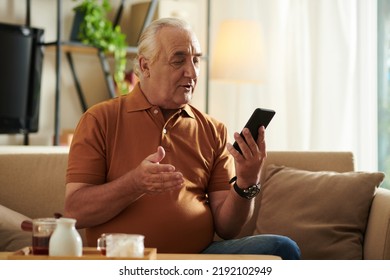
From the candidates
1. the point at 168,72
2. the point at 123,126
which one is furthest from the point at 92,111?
the point at 168,72

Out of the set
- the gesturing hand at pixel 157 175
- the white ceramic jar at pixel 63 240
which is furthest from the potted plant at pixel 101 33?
the white ceramic jar at pixel 63 240

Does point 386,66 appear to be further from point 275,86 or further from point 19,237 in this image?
point 19,237

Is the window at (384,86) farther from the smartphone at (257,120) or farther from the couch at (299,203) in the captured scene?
the smartphone at (257,120)

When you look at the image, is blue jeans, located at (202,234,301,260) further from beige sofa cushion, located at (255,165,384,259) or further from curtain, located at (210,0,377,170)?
curtain, located at (210,0,377,170)

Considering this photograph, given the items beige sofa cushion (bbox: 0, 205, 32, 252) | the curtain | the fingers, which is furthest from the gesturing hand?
the curtain

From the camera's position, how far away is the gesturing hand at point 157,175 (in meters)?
1.94

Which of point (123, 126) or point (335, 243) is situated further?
point (335, 243)

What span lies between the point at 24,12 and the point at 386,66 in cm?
208

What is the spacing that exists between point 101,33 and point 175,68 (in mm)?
2106

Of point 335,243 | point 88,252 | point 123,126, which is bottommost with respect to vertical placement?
point 335,243

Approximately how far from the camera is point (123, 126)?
90.1 inches

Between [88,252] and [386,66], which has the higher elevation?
[386,66]

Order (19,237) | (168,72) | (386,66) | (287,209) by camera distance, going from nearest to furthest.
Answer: (168,72) < (19,237) < (287,209) < (386,66)

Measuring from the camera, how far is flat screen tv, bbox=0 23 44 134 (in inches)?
157
